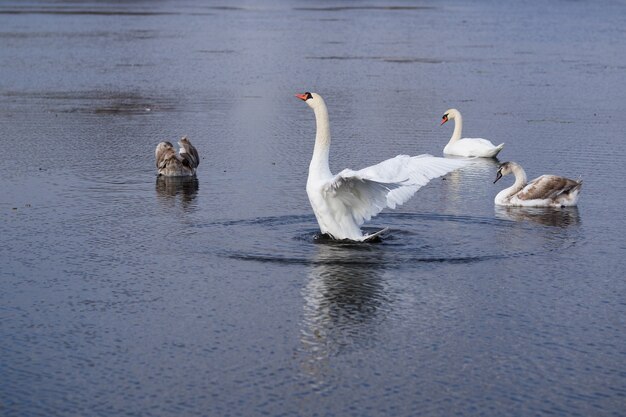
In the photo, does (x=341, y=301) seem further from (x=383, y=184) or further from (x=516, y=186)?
(x=516, y=186)

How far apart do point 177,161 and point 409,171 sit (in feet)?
15.2

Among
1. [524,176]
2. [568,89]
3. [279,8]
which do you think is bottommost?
[524,176]

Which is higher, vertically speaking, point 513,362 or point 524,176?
point 524,176

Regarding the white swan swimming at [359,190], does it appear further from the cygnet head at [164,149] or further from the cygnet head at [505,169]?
the cygnet head at [164,149]

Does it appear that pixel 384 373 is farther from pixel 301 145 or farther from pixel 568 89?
pixel 568 89

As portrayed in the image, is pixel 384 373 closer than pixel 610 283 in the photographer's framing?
Yes

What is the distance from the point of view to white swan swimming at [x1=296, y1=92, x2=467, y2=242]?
33.8 ft

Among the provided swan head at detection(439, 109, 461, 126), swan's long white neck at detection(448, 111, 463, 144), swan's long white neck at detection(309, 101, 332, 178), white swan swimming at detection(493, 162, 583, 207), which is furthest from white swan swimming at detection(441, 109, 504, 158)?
swan's long white neck at detection(309, 101, 332, 178)

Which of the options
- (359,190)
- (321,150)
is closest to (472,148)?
(321,150)

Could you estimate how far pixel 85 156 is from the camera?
1566cm

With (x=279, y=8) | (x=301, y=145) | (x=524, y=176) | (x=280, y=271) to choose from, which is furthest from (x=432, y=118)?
(x=279, y=8)

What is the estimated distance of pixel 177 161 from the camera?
14328mm

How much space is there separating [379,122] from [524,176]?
5.75 m

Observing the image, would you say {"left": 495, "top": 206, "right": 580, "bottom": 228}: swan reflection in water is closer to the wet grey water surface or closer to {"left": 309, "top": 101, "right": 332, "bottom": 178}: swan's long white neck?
the wet grey water surface
